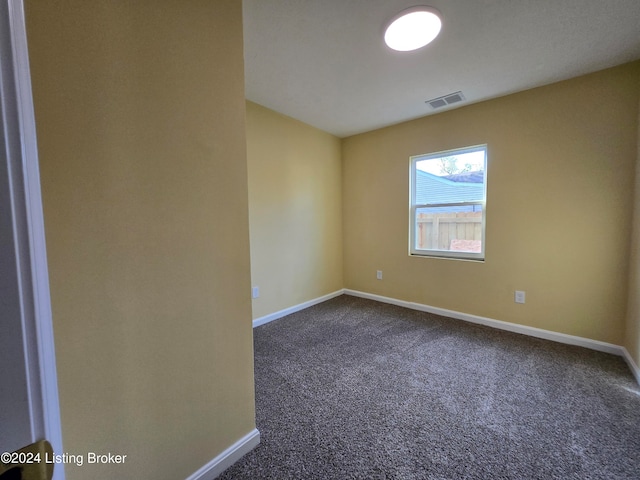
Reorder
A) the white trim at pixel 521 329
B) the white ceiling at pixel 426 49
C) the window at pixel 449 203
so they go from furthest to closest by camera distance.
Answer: the window at pixel 449 203 → the white trim at pixel 521 329 → the white ceiling at pixel 426 49

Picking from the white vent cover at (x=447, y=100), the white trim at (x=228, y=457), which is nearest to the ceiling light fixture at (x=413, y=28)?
the white vent cover at (x=447, y=100)

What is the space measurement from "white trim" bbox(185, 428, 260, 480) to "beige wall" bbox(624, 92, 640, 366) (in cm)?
270

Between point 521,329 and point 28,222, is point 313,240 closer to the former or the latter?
point 521,329

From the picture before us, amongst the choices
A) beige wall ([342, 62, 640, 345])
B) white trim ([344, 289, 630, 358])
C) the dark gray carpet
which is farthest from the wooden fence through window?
the dark gray carpet

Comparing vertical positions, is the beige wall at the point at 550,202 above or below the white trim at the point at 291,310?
above

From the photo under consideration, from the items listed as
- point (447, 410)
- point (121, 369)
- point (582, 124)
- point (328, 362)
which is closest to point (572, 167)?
point (582, 124)

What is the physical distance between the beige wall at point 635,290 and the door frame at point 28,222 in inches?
125

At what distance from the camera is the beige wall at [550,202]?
85.4 inches

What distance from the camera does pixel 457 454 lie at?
1.32 meters

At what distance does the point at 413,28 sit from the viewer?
5.49 ft

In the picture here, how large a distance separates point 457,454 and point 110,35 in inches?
91.1

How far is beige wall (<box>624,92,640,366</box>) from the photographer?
1.93 metres

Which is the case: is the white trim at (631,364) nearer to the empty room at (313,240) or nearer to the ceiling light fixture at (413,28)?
the empty room at (313,240)

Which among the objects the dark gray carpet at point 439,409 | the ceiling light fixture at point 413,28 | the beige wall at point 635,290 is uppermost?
the ceiling light fixture at point 413,28
